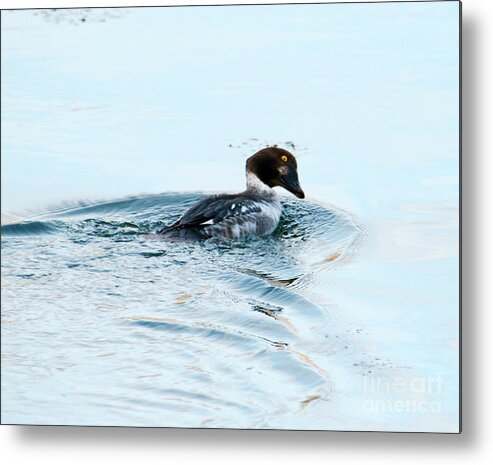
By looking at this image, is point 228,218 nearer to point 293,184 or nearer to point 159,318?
point 293,184

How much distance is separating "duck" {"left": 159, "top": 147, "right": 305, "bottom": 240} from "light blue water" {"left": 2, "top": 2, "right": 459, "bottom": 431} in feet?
0.13

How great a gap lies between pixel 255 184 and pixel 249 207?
4.3 inches

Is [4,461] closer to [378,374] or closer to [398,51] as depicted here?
[378,374]

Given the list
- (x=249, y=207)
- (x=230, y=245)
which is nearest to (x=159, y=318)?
(x=230, y=245)

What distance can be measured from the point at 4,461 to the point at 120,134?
3.72ft

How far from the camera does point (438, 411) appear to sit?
3574 millimetres

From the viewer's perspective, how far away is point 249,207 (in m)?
4.01

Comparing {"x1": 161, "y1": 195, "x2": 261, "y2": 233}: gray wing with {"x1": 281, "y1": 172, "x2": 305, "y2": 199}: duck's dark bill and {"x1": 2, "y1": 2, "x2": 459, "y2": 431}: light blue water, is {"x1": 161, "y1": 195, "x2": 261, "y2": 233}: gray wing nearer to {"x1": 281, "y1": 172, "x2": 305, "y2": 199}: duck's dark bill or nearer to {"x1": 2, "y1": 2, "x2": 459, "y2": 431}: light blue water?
{"x1": 2, "y1": 2, "x2": 459, "y2": 431}: light blue water

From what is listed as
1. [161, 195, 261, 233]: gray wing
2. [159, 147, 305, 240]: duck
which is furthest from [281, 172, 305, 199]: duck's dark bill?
[161, 195, 261, 233]: gray wing

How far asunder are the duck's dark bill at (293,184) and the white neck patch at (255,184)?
2.2 inches

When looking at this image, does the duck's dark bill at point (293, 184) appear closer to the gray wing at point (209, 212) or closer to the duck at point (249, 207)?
the duck at point (249, 207)

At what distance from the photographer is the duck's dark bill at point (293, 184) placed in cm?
385

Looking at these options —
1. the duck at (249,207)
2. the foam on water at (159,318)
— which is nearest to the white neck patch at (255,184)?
the duck at (249,207)

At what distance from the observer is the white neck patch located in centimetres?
390
